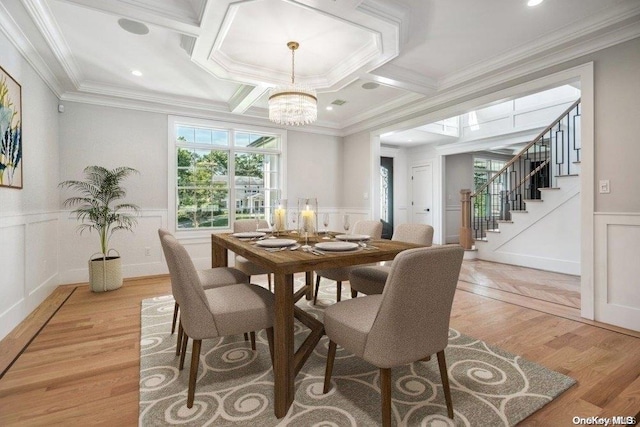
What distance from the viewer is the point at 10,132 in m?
2.52

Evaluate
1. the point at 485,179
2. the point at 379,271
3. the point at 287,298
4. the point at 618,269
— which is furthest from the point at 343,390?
the point at 485,179

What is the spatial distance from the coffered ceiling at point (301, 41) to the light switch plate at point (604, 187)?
1136mm

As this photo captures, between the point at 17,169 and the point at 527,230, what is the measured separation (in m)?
6.43

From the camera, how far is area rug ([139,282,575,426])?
1.47m

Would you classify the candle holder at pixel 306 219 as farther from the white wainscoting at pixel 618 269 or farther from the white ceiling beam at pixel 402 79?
the white wainscoting at pixel 618 269

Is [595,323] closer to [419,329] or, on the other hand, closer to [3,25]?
[419,329]

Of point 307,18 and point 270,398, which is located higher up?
point 307,18

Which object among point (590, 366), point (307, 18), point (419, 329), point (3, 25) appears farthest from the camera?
point (307, 18)

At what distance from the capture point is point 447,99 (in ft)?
12.7

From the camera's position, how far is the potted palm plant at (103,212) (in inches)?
142

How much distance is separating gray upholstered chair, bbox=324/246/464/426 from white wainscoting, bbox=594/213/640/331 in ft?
7.12

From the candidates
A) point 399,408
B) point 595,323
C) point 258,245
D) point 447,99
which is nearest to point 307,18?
point 258,245

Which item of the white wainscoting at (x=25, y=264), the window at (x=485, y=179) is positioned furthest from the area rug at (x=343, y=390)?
the window at (x=485, y=179)

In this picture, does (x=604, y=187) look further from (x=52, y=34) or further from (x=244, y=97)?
(x=52, y=34)
